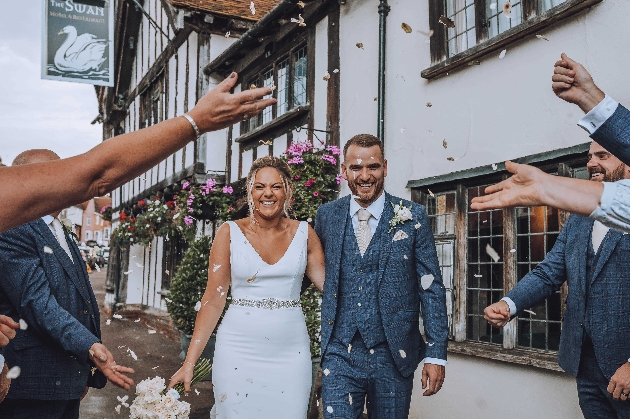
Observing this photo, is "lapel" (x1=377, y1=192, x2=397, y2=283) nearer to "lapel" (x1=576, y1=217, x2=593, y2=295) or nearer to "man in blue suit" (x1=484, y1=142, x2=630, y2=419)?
"man in blue suit" (x1=484, y1=142, x2=630, y2=419)

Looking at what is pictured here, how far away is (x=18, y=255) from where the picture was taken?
9.48 ft

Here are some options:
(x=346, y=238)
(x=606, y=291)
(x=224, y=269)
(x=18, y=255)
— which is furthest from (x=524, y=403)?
(x=18, y=255)

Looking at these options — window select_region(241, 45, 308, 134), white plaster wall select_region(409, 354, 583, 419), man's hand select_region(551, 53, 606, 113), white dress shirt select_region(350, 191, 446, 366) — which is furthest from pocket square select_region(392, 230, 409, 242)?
window select_region(241, 45, 308, 134)

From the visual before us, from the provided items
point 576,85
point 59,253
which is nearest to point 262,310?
point 59,253

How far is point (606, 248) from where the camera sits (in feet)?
10.1

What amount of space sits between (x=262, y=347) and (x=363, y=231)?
2.96 feet

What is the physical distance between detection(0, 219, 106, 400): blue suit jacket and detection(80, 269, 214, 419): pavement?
3660mm

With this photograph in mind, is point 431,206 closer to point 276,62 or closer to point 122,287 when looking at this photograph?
point 276,62

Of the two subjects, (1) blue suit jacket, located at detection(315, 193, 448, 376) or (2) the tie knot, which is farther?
(2) the tie knot

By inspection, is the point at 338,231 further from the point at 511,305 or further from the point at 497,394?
Answer: the point at 497,394

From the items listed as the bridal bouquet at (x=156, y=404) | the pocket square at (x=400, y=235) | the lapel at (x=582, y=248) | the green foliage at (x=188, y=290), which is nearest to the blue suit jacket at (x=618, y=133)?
the lapel at (x=582, y=248)

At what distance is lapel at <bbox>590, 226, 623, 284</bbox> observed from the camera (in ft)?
10.1

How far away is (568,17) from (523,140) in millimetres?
1022

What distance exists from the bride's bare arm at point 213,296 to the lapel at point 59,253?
66cm
